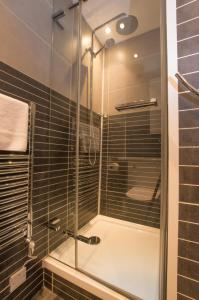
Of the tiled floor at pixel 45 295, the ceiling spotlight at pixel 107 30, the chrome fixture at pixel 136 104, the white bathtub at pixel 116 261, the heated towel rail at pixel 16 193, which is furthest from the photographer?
the ceiling spotlight at pixel 107 30

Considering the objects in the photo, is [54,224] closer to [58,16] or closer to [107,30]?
[58,16]

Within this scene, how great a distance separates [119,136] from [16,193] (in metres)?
1.25

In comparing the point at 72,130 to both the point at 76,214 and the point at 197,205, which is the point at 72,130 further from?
the point at 197,205

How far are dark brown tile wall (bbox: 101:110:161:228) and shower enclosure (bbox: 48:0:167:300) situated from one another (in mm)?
11

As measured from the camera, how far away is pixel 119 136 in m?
1.83

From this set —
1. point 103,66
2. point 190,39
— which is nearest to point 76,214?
point 190,39

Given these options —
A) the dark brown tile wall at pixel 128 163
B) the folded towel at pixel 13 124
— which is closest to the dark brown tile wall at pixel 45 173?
the folded towel at pixel 13 124

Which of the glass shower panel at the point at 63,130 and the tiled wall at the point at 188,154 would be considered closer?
the tiled wall at the point at 188,154

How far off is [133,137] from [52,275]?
1433 millimetres

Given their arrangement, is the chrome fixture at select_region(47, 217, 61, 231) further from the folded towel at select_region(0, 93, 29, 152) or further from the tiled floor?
the folded towel at select_region(0, 93, 29, 152)

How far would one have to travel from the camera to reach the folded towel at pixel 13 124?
79 cm

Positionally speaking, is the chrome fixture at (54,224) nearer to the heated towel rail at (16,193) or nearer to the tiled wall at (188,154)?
the heated towel rail at (16,193)

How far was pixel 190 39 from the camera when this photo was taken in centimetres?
74

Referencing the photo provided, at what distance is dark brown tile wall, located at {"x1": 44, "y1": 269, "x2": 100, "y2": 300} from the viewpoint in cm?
100
